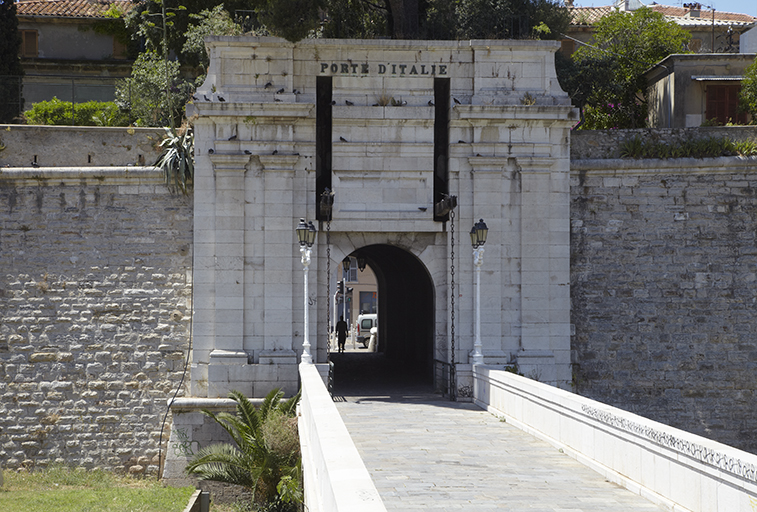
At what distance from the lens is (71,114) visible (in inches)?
799

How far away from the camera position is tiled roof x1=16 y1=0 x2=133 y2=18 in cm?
2884

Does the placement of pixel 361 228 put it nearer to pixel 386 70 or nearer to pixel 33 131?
pixel 386 70

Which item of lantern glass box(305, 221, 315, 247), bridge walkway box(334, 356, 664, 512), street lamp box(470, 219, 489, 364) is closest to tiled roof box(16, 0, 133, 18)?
lantern glass box(305, 221, 315, 247)

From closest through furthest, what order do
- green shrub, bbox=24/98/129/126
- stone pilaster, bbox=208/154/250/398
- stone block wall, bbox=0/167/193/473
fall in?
1. stone pilaster, bbox=208/154/250/398
2. stone block wall, bbox=0/167/193/473
3. green shrub, bbox=24/98/129/126

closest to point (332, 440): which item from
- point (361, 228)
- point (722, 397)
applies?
point (361, 228)

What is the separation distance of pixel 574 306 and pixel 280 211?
20.5ft

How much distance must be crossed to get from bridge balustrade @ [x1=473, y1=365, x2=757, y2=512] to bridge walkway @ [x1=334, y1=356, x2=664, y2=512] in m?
0.16

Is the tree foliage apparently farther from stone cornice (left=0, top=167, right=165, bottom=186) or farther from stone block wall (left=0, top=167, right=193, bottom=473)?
stone block wall (left=0, top=167, right=193, bottom=473)

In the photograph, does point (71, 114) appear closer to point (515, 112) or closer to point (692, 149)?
point (515, 112)

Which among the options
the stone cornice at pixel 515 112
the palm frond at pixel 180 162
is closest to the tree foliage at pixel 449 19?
the stone cornice at pixel 515 112

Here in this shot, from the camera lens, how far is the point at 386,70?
54.5 ft

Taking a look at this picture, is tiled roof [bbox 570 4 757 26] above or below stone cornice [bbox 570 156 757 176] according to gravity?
above

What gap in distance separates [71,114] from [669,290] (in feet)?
46.3

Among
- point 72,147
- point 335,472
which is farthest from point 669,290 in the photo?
point 335,472
